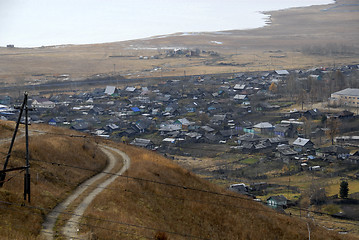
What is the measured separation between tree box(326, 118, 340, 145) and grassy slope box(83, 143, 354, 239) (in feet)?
49.2

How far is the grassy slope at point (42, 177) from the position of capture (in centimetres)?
744

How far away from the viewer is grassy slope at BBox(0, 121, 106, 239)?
744 cm

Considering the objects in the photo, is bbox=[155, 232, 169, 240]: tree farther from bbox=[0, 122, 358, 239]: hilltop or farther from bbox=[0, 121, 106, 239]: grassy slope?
bbox=[0, 121, 106, 239]: grassy slope

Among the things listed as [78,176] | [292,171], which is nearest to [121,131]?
[292,171]

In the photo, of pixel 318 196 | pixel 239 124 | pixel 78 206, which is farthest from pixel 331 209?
pixel 239 124

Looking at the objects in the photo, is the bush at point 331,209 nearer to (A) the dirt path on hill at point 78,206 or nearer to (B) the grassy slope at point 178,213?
(B) the grassy slope at point 178,213

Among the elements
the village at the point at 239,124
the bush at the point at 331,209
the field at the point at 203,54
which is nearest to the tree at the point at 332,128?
the village at the point at 239,124

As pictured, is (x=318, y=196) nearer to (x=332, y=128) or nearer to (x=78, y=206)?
(x=332, y=128)

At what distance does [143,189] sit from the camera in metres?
10.3

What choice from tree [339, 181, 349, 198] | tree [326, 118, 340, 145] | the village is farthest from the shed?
tree [326, 118, 340, 145]

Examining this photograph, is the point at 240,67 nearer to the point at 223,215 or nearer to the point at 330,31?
the point at 330,31

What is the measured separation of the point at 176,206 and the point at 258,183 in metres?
9.38

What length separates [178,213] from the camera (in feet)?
32.2

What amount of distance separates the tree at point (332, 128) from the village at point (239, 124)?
0.06 m
